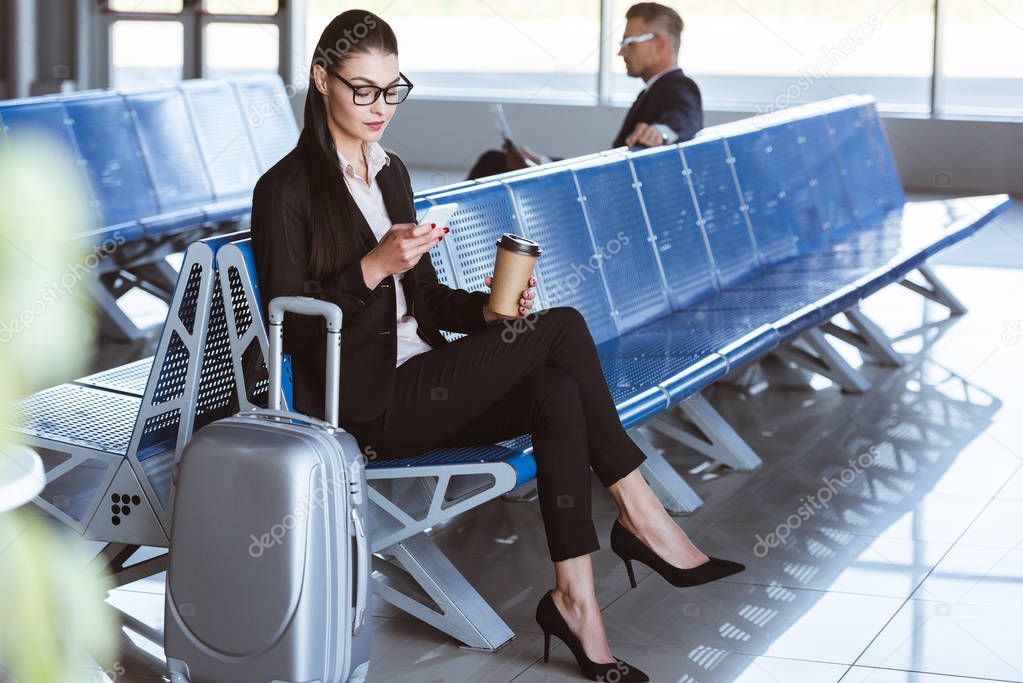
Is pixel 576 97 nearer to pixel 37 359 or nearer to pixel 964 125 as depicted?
pixel 964 125

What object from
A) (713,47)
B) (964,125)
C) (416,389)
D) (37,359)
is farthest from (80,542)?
(713,47)

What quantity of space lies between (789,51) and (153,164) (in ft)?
21.8

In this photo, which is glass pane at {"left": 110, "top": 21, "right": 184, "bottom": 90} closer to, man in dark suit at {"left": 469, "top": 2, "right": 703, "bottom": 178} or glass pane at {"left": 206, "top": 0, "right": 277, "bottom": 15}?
glass pane at {"left": 206, "top": 0, "right": 277, "bottom": 15}

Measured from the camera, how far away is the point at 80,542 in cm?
291

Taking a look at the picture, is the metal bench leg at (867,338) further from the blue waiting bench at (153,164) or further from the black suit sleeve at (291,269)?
the black suit sleeve at (291,269)

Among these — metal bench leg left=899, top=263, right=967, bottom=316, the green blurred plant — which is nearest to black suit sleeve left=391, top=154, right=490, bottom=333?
the green blurred plant

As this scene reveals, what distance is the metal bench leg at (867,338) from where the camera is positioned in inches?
186

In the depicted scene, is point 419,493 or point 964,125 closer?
point 419,493

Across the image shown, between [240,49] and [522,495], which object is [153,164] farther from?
[240,49]

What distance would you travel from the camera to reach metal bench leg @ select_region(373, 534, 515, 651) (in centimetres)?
245

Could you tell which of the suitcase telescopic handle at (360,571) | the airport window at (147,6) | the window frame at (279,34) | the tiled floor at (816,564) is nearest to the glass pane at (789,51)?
the window frame at (279,34)

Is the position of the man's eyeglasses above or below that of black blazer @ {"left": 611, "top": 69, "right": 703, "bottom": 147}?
above

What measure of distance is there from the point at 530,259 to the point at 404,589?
777 mm

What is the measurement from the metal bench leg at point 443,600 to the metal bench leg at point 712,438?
4.05 feet
